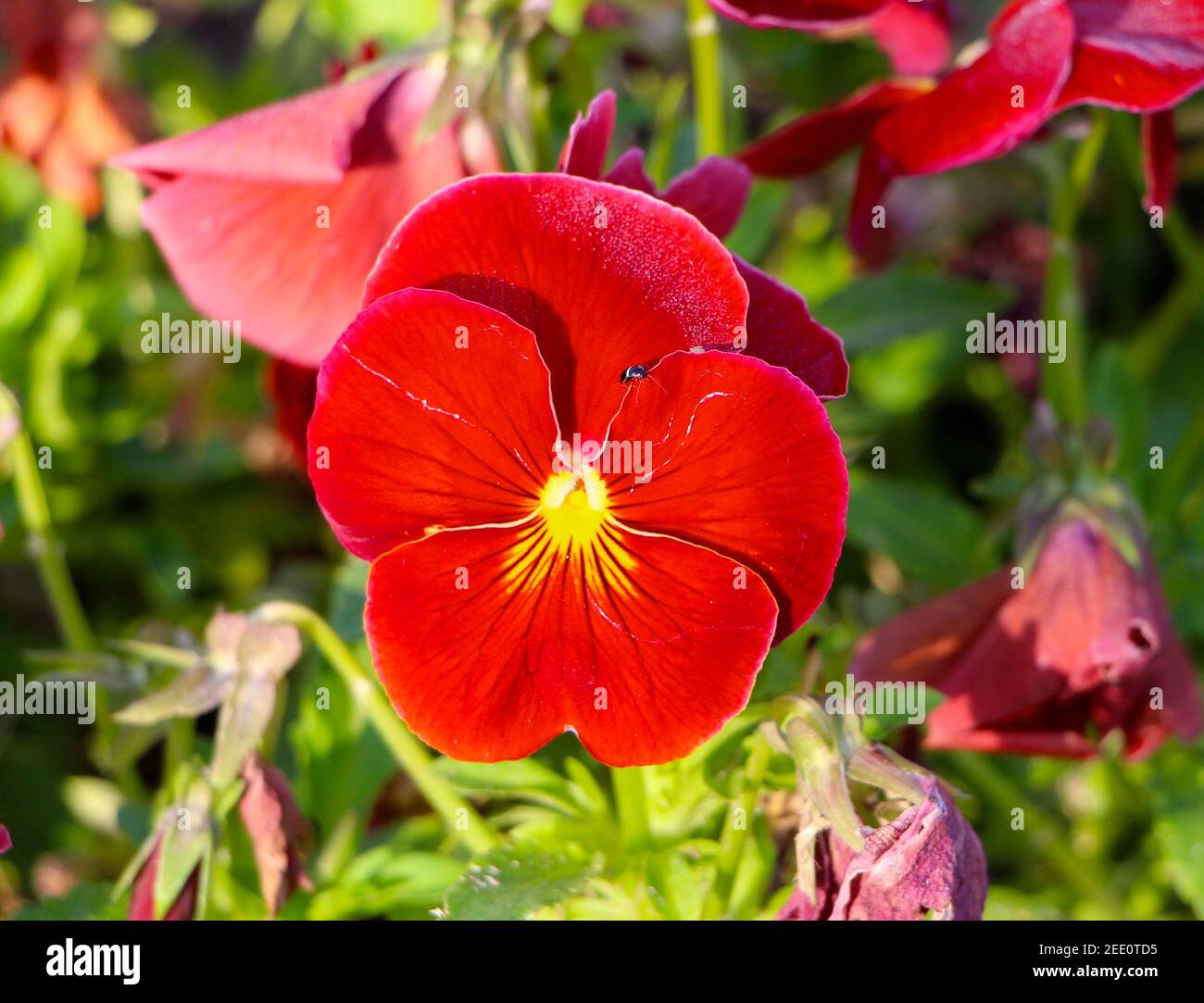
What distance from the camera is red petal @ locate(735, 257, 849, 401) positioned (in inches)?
29.3

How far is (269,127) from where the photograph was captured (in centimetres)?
92

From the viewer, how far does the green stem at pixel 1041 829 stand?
1234 millimetres

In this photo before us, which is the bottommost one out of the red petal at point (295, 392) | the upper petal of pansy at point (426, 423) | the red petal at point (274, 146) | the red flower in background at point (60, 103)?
the upper petal of pansy at point (426, 423)

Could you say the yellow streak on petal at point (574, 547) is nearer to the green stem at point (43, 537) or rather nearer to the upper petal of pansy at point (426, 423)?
the upper petal of pansy at point (426, 423)

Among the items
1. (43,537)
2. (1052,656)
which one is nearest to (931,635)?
(1052,656)

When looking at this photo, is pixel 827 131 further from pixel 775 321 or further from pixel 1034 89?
pixel 775 321

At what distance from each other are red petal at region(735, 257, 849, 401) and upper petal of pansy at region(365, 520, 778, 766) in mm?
123

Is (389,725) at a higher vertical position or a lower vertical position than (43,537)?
lower

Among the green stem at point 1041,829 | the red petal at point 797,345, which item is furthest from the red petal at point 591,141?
the green stem at point 1041,829

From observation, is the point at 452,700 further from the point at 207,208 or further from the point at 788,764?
the point at 207,208

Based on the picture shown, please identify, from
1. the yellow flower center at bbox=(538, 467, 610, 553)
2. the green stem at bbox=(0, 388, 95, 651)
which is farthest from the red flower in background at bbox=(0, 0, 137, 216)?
the yellow flower center at bbox=(538, 467, 610, 553)

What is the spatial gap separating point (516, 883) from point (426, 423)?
0.34 metres

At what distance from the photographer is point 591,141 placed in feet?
2.52

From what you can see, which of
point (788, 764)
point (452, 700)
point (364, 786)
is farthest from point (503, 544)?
point (364, 786)
